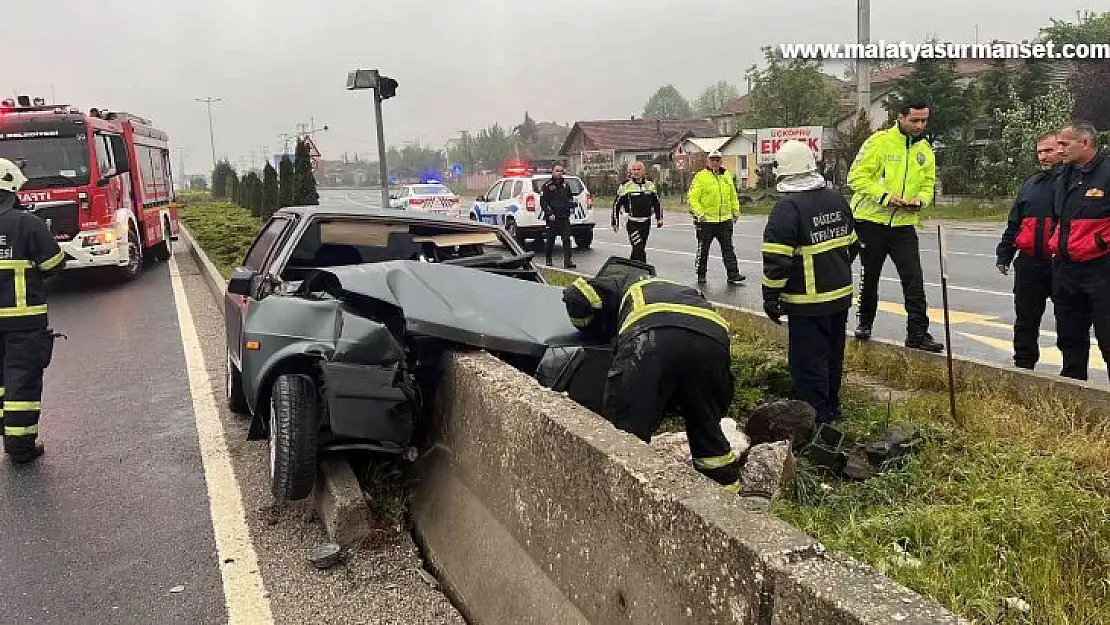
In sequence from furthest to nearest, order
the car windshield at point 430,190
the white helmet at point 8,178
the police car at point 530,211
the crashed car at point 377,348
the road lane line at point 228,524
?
the car windshield at point 430,190
the police car at point 530,211
the white helmet at point 8,178
the crashed car at point 377,348
the road lane line at point 228,524

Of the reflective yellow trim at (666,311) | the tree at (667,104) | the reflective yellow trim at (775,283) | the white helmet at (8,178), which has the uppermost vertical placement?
the tree at (667,104)

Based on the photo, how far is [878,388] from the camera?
5.24 meters

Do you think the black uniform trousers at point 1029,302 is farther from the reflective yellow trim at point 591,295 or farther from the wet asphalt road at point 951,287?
the reflective yellow trim at point 591,295

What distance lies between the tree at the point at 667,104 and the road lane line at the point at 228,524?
14489cm

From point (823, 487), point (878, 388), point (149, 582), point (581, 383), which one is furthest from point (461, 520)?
point (878, 388)

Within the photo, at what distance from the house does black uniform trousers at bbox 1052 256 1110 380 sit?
180 feet

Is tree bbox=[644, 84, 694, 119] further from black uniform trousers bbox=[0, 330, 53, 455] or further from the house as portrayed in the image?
black uniform trousers bbox=[0, 330, 53, 455]

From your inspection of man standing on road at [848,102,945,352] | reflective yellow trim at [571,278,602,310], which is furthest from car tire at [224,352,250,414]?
man standing on road at [848,102,945,352]

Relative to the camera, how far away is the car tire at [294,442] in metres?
3.71

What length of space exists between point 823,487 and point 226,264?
12550 millimetres

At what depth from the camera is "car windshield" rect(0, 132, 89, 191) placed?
12719 millimetres

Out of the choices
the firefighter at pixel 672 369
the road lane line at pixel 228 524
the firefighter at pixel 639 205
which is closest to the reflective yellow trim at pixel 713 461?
the firefighter at pixel 672 369

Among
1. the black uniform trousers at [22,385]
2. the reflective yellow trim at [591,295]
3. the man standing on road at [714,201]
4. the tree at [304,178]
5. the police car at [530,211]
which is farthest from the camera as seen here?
the tree at [304,178]

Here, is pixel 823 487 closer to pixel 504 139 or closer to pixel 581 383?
pixel 581 383
